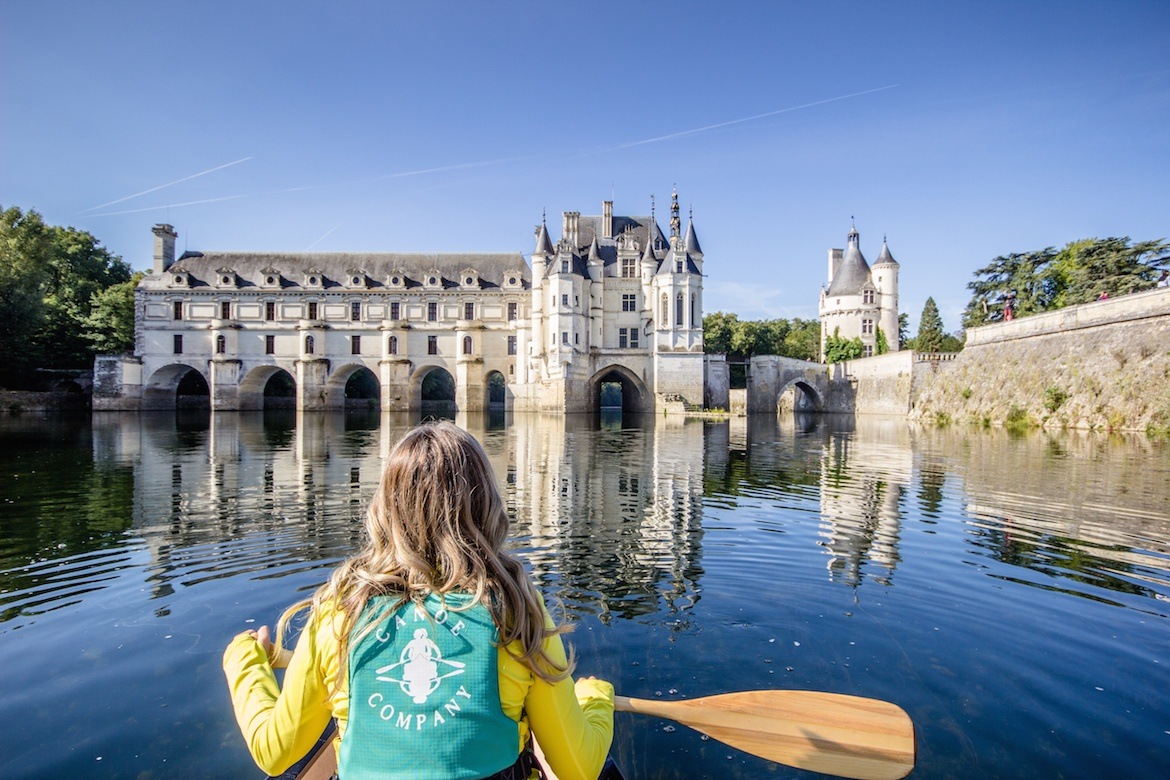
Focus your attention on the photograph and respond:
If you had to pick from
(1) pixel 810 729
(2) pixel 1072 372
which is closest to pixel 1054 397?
(2) pixel 1072 372

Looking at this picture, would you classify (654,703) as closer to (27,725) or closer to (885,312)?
(27,725)

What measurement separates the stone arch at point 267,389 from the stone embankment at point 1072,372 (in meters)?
42.8

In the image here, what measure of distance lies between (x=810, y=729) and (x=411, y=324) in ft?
162

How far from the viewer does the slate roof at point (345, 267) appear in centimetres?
5091

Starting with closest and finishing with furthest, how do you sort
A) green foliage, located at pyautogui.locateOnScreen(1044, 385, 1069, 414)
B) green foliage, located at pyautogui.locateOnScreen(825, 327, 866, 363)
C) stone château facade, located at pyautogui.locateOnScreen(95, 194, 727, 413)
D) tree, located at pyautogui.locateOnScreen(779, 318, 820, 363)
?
1. green foliage, located at pyautogui.locateOnScreen(1044, 385, 1069, 414)
2. stone château facade, located at pyautogui.locateOnScreen(95, 194, 727, 413)
3. green foliage, located at pyautogui.locateOnScreen(825, 327, 866, 363)
4. tree, located at pyautogui.locateOnScreen(779, 318, 820, 363)

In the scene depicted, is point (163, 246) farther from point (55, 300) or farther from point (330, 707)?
point (330, 707)

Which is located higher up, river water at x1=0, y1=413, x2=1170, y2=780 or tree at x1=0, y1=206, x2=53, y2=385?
tree at x1=0, y1=206, x2=53, y2=385

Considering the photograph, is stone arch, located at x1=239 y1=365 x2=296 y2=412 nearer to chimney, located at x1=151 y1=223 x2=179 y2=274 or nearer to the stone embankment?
chimney, located at x1=151 y1=223 x2=179 y2=274

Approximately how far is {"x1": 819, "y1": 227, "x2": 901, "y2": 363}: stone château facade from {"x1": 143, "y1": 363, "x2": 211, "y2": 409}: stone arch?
47.8 meters

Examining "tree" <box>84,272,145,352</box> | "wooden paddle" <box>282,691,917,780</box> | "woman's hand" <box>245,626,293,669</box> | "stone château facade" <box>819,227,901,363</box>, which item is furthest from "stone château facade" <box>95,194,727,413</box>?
"woman's hand" <box>245,626,293,669</box>

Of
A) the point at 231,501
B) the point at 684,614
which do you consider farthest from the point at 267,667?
the point at 231,501

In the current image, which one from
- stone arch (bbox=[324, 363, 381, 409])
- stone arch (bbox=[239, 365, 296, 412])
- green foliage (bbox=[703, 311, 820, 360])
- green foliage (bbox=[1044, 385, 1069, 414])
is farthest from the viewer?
green foliage (bbox=[703, 311, 820, 360])

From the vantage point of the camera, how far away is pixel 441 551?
6.86 ft

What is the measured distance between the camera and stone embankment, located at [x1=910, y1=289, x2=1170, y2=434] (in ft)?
87.9
